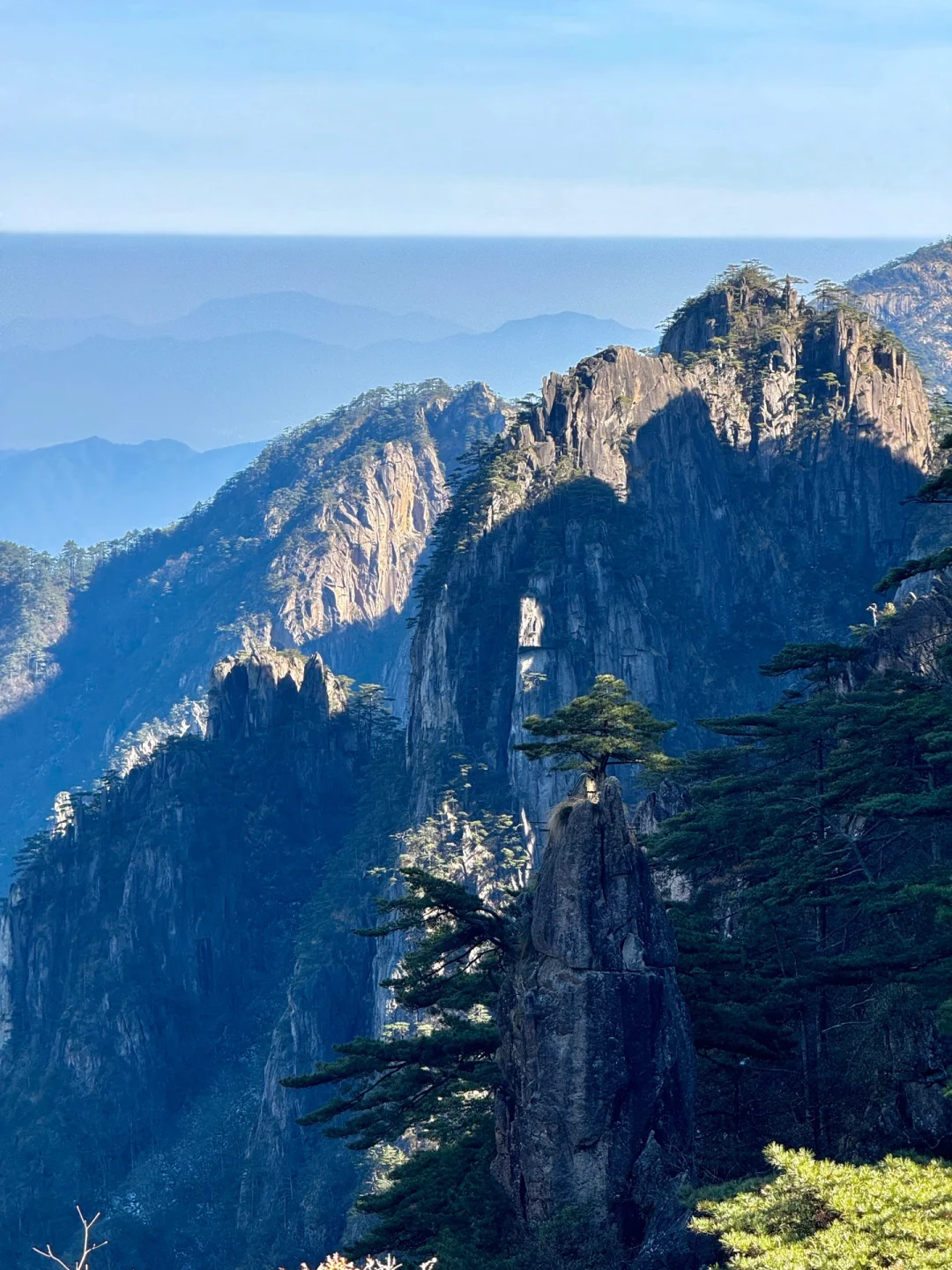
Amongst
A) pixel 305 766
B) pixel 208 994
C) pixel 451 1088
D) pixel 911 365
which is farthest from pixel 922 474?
pixel 451 1088

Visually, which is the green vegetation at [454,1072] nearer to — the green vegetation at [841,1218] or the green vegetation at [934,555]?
the green vegetation at [934,555]

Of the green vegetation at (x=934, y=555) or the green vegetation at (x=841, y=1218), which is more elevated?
the green vegetation at (x=934, y=555)

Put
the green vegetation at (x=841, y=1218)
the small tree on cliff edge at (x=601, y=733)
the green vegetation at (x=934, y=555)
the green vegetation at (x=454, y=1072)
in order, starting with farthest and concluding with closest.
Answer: the small tree on cliff edge at (x=601, y=733), the green vegetation at (x=454, y=1072), the green vegetation at (x=934, y=555), the green vegetation at (x=841, y=1218)

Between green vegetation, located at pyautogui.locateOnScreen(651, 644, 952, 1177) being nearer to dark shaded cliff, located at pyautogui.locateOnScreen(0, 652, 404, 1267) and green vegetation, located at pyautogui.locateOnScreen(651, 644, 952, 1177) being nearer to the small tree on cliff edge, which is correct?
the small tree on cliff edge

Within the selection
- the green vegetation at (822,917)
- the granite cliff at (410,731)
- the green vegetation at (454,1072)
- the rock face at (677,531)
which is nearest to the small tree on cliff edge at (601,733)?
the green vegetation at (454,1072)

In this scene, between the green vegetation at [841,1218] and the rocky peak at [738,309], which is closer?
the green vegetation at [841,1218]

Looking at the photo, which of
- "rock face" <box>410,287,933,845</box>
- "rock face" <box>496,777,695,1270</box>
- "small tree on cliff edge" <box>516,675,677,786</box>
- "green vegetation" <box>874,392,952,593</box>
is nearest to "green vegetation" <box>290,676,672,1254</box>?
"small tree on cliff edge" <box>516,675,677,786</box>
